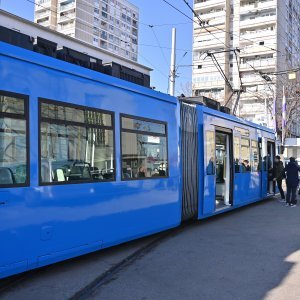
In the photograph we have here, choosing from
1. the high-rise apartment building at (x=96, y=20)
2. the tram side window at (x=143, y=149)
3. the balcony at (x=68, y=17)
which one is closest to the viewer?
the tram side window at (x=143, y=149)

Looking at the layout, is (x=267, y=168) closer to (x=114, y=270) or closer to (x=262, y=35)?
(x=114, y=270)

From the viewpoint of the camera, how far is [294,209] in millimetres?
14281

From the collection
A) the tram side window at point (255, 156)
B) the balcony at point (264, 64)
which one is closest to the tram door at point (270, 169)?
the tram side window at point (255, 156)

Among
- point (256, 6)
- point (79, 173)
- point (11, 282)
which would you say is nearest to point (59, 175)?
point (79, 173)

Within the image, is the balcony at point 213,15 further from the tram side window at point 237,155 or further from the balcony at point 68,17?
the tram side window at point 237,155

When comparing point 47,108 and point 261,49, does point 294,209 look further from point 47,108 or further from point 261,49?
point 261,49

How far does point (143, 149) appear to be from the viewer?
25.6ft

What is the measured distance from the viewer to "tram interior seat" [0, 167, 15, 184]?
5.16 metres

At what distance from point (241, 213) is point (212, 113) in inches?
149

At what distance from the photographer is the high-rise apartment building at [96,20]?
10606 centimetres

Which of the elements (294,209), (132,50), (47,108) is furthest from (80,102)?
(132,50)

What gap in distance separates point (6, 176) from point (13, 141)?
1.44ft

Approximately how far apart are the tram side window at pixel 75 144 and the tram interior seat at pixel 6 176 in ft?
1.52

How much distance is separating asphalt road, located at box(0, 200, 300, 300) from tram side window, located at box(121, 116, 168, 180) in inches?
55.4
